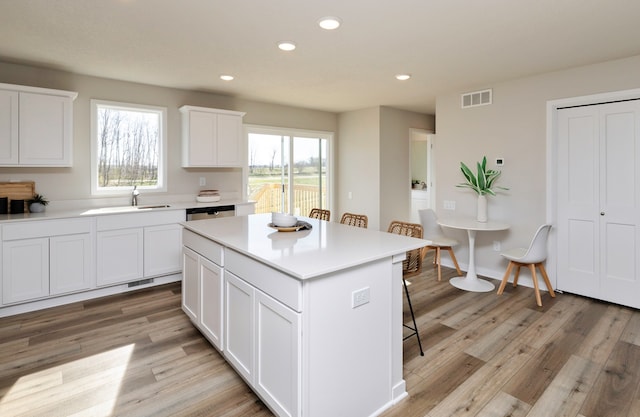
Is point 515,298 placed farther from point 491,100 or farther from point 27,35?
point 27,35

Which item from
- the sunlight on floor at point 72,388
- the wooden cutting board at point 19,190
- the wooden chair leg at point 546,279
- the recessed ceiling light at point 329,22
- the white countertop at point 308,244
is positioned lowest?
the sunlight on floor at point 72,388

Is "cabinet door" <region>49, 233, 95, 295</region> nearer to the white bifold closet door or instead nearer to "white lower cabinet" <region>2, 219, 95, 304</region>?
"white lower cabinet" <region>2, 219, 95, 304</region>

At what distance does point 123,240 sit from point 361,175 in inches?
153

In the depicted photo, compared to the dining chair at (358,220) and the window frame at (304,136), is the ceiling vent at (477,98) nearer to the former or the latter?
the dining chair at (358,220)

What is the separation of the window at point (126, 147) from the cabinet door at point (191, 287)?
6.69 feet

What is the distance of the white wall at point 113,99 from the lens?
3832 mm

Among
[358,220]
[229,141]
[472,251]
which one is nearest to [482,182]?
[472,251]

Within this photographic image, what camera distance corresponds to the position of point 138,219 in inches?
157

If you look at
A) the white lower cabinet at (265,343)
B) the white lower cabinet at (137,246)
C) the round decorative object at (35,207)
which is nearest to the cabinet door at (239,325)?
the white lower cabinet at (265,343)

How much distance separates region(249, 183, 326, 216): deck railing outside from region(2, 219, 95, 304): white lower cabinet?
8.31ft

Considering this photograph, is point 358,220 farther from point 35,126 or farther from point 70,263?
point 35,126

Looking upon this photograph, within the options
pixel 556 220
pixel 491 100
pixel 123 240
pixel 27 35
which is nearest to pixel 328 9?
pixel 27 35

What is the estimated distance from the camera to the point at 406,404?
81.4 inches

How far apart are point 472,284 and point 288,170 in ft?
11.4
